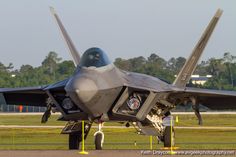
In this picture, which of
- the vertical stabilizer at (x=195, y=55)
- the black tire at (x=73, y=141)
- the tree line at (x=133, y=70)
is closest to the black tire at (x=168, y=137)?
the vertical stabilizer at (x=195, y=55)

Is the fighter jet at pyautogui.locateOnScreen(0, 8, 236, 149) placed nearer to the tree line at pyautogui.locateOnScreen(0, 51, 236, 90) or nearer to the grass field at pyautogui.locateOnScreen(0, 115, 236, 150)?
the grass field at pyautogui.locateOnScreen(0, 115, 236, 150)

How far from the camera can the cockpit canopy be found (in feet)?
67.4

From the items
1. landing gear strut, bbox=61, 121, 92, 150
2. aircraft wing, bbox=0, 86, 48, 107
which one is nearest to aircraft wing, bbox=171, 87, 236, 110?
landing gear strut, bbox=61, 121, 92, 150

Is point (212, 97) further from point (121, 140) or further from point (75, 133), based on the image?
point (121, 140)

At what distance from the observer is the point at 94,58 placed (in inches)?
819

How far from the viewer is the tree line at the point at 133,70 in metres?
103

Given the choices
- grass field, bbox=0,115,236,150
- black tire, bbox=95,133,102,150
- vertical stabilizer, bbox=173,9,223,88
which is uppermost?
vertical stabilizer, bbox=173,9,223,88

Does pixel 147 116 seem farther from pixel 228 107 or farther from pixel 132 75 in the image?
pixel 228 107

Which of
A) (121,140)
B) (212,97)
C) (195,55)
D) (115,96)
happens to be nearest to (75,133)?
(115,96)

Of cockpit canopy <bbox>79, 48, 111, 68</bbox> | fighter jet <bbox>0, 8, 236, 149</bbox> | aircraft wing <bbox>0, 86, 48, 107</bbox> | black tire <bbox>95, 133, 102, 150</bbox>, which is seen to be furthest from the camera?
aircraft wing <bbox>0, 86, 48, 107</bbox>

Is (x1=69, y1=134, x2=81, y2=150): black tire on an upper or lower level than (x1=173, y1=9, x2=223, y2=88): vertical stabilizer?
lower

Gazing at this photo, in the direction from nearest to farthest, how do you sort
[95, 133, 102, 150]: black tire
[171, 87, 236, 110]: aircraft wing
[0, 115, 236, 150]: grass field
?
[95, 133, 102, 150]: black tire → [171, 87, 236, 110]: aircraft wing → [0, 115, 236, 150]: grass field

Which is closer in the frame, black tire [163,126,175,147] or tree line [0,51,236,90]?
black tire [163,126,175,147]

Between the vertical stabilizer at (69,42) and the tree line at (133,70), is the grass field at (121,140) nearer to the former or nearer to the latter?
the vertical stabilizer at (69,42)
